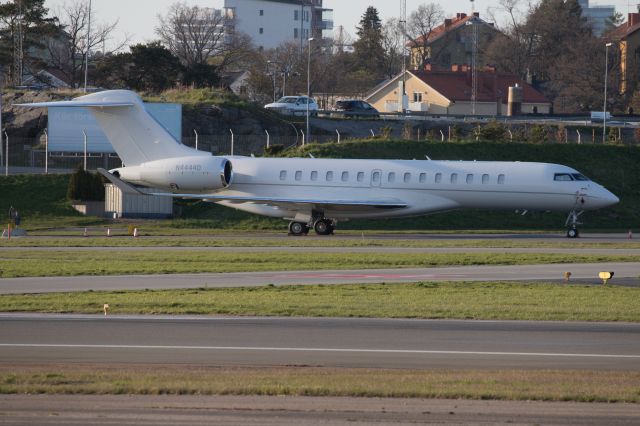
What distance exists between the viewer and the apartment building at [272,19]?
5935 inches

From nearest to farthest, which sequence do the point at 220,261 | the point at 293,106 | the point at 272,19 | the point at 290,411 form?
1. the point at 290,411
2. the point at 220,261
3. the point at 293,106
4. the point at 272,19

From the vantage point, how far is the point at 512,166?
1476 inches

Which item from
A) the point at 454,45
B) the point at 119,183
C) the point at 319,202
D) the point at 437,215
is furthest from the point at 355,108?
the point at 454,45

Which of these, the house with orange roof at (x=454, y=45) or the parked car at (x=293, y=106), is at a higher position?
the house with orange roof at (x=454, y=45)

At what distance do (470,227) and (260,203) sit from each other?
10.9 metres

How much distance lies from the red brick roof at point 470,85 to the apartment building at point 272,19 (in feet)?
181

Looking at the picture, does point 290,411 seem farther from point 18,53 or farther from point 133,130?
point 18,53

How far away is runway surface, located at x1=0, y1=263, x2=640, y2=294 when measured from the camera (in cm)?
2261

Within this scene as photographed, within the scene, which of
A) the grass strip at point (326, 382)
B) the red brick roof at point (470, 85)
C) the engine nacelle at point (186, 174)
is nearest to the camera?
the grass strip at point (326, 382)

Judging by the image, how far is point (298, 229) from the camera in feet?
128

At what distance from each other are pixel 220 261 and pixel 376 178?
11.5 meters

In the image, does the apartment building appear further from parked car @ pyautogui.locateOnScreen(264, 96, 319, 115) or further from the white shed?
the white shed

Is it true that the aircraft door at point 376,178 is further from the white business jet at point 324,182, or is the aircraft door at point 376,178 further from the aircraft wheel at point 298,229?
the aircraft wheel at point 298,229

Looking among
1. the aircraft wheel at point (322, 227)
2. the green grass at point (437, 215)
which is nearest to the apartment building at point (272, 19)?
the green grass at point (437, 215)
